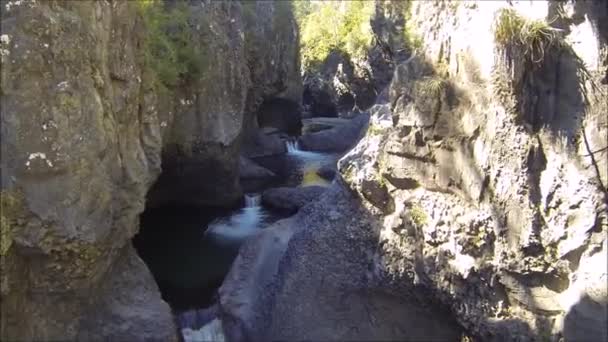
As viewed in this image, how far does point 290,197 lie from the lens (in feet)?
63.2

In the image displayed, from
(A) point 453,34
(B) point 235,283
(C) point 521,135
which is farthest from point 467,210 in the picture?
(B) point 235,283

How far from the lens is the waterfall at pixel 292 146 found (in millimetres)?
29797

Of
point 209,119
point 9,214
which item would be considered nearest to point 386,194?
point 9,214

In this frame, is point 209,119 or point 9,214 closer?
point 9,214

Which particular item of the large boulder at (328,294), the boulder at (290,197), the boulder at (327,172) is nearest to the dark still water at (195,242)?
the boulder at (290,197)

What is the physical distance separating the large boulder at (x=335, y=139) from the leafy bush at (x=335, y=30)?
764 centimetres

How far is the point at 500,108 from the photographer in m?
8.55

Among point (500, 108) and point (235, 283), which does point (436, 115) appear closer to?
point (500, 108)

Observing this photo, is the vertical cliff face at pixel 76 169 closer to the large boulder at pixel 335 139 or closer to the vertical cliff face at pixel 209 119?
the vertical cliff face at pixel 209 119

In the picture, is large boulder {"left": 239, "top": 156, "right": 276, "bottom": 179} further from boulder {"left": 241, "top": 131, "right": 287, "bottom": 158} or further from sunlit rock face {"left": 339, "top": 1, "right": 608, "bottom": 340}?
sunlit rock face {"left": 339, "top": 1, "right": 608, "bottom": 340}

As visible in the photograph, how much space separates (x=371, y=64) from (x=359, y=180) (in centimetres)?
2644

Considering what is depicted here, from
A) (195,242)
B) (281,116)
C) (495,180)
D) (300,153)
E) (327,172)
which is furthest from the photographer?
(281,116)

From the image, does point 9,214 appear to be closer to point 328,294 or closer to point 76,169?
point 76,169

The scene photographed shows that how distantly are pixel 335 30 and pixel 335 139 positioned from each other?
15320mm
